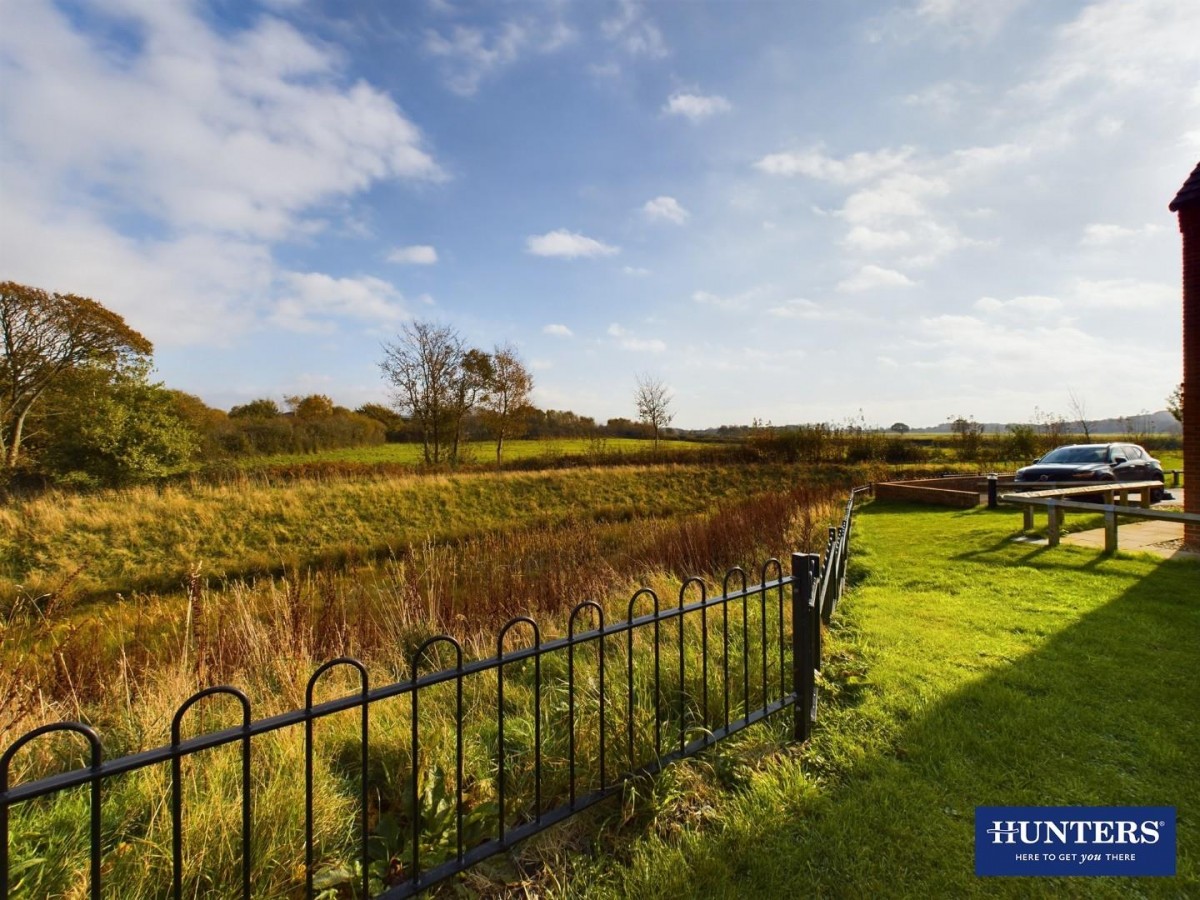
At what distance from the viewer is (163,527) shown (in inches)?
615

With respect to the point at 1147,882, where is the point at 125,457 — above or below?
above

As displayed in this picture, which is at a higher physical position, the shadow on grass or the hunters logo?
the shadow on grass

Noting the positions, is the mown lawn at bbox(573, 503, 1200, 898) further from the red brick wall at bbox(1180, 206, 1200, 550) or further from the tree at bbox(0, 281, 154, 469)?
the tree at bbox(0, 281, 154, 469)

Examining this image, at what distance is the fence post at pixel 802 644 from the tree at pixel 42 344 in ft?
83.3

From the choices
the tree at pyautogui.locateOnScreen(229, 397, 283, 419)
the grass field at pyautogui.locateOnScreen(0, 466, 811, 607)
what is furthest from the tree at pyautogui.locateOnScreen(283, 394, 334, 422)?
the grass field at pyautogui.locateOnScreen(0, 466, 811, 607)

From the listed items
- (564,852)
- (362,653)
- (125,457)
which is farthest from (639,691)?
(125,457)

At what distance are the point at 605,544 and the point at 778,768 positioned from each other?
993cm

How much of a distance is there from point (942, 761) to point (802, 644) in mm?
977

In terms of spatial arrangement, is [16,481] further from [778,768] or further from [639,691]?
[778,768]

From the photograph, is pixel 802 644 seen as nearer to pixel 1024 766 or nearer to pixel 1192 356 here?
pixel 1024 766

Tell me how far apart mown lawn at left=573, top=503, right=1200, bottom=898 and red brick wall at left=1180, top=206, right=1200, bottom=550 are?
3556 millimetres

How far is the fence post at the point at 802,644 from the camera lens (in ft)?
11.0

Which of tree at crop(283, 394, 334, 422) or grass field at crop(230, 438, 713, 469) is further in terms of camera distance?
tree at crop(283, 394, 334, 422)

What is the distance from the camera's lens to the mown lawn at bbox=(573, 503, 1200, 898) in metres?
2.37
